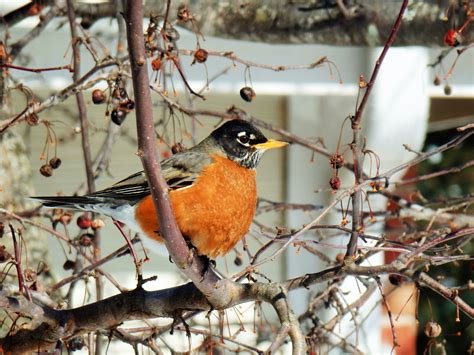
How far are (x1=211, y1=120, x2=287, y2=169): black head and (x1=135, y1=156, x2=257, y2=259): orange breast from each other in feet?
0.49

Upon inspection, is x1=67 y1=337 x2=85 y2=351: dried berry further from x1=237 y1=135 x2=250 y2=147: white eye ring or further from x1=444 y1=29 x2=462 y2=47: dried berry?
x1=444 y1=29 x2=462 y2=47: dried berry

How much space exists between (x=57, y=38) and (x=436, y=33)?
178 centimetres

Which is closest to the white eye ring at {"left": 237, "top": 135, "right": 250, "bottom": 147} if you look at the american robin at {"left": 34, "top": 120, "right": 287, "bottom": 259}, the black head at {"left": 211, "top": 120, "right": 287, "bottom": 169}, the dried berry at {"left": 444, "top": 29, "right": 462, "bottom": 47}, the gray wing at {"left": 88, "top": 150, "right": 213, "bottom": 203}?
the black head at {"left": 211, "top": 120, "right": 287, "bottom": 169}

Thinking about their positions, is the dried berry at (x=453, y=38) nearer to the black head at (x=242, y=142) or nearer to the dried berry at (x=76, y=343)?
the black head at (x=242, y=142)

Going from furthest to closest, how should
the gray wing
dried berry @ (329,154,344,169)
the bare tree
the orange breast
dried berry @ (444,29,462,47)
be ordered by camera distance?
dried berry @ (444,29,462,47) < the gray wing < the orange breast < dried berry @ (329,154,344,169) < the bare tree

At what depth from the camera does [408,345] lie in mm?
5023

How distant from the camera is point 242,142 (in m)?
2.95

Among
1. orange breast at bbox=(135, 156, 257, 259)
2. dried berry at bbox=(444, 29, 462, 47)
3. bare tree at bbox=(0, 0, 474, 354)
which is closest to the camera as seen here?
bare tree at bbox=(0, 0, 474, 354)

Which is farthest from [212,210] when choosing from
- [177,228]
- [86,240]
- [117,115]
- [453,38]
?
[453,38]

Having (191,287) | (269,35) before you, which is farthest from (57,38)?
(191,287)

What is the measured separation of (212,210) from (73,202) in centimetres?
42

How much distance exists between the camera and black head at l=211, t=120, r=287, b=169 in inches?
115

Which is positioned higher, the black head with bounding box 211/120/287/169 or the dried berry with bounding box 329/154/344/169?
the black head with bounding box 211/120/287/169

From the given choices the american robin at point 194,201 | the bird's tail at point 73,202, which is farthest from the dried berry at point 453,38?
the bird's tail at point 73,202
